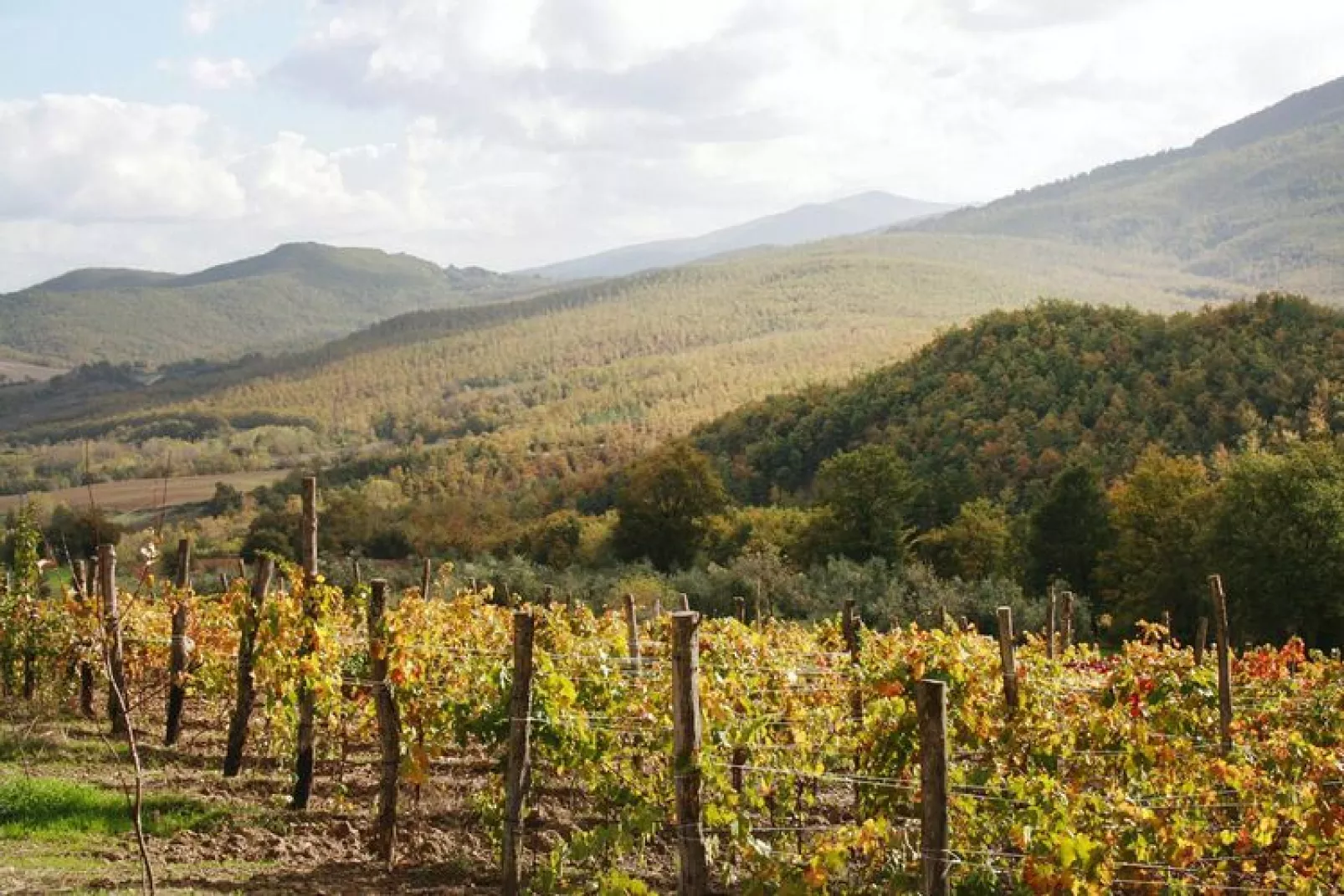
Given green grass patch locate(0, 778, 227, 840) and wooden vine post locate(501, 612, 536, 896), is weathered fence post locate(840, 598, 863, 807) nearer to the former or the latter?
wooden vine post locate(501, 612, 536, 896)

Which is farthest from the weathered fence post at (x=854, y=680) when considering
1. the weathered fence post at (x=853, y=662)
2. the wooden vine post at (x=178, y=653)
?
the wooden vine post at (x=178, y=653)

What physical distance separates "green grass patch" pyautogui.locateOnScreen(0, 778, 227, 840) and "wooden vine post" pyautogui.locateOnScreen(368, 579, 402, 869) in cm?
181

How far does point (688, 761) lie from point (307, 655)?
4.99m

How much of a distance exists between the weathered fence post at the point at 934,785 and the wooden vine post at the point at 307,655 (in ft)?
19.4

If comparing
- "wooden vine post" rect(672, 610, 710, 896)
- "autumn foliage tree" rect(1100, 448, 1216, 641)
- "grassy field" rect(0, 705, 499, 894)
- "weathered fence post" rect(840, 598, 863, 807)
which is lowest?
"autumn foliage tree" rect(1100, 448, 1216, 641)

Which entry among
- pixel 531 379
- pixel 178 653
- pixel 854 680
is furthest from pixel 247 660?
pixel 531 379

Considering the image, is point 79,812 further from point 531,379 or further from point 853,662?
point 531,379

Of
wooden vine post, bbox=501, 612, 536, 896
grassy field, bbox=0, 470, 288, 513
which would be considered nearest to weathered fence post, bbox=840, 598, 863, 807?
wooden vine post, bbox=501, 612, 536, 896

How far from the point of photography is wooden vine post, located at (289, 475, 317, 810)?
9.98 metres

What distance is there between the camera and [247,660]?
11.3 m

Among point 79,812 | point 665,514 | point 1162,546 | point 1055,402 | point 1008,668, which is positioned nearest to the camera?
point 1008,668

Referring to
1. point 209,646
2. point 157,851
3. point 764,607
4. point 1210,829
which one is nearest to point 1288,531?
point 764,607

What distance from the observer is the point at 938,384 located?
6431 cm

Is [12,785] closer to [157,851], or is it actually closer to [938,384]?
[157,851]
